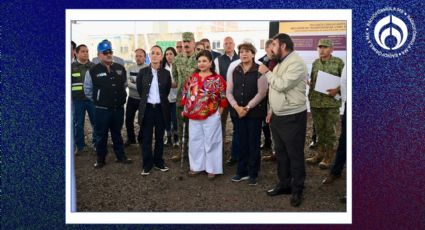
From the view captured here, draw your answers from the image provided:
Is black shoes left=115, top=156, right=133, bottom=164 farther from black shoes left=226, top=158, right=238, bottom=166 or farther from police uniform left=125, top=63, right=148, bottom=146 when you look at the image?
black shoes left=226, top=158, right=238, bottom=166

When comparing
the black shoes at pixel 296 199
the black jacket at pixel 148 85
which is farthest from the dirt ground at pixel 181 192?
the black jacket at pixel 148 85

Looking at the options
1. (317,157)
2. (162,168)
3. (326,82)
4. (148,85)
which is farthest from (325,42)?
(162,168)

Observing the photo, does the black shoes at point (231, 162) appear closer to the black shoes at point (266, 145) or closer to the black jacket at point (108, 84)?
the black shoes at point (266, 145)

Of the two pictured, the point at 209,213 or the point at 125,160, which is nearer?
the point at 209,213

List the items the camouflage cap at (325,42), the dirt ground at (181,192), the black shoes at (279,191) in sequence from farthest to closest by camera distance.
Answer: the camouflage cap at (325,42), the black shoes at (279,191), the dirt ground at (181,192)

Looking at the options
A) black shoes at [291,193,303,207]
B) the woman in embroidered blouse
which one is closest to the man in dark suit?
the woman in embroidered blouse

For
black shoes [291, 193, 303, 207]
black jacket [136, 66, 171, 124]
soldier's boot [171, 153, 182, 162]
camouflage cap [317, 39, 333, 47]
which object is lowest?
black shoes [291, 193, 303, 207]

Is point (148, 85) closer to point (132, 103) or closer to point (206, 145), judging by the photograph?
point (132, 103)

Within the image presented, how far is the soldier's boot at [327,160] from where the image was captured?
4000mm

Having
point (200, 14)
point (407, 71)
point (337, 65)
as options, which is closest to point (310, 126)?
point (337, 65)

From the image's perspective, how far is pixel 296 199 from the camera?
3.55 meters

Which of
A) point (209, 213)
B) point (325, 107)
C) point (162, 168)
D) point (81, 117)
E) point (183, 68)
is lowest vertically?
point (209, 213)

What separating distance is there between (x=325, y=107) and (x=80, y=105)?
249 cm

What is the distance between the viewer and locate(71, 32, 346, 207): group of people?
4016 mm
